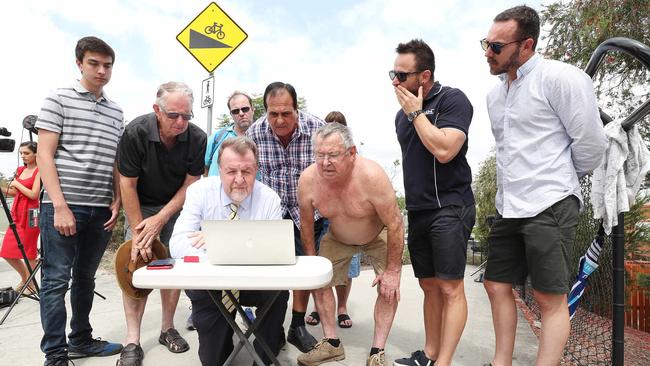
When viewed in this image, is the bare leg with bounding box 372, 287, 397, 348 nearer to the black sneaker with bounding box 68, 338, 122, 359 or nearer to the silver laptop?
the silver laptop

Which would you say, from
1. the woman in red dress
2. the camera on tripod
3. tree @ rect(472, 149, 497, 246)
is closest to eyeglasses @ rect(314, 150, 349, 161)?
→ the camera on tripod

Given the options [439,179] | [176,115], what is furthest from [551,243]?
[176,115]

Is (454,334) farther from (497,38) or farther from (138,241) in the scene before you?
(138,241)

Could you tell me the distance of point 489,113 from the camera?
245 centimetres

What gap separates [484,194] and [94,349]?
1004 centimetres

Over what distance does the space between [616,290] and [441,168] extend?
1090 millimetres

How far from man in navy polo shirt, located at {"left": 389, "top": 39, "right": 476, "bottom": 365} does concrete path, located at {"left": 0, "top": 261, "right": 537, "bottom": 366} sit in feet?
2.48

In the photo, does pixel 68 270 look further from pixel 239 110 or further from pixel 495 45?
pixel 495 45

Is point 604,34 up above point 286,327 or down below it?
above

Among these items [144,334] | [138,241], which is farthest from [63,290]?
[144,334]

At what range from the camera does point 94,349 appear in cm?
286

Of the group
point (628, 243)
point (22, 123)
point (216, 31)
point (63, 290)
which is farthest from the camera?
point (628, 243)

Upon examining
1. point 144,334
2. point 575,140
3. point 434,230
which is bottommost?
point 144,334

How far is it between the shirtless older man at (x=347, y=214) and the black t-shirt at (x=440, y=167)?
0.18m
